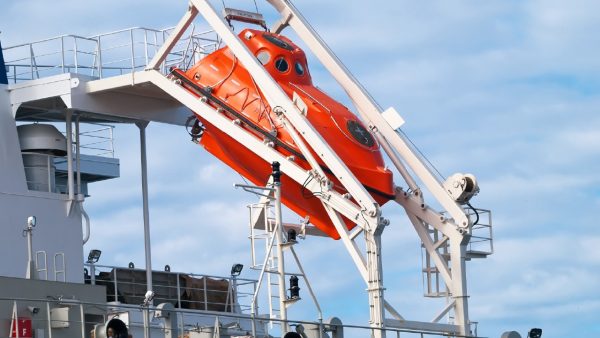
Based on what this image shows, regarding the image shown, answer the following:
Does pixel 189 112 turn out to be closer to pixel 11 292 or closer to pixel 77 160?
pixel 77 160

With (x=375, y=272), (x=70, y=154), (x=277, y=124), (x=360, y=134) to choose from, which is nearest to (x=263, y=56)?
(x=277, y=124)

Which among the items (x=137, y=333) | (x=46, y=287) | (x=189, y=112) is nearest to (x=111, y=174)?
(x=189, y=112)

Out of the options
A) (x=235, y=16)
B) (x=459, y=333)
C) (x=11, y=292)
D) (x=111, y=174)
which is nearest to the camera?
(x=11, y=292)

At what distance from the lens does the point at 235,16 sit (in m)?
43.9

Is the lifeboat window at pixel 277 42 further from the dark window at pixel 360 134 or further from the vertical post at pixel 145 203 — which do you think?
the vertical post at pixel 145 203

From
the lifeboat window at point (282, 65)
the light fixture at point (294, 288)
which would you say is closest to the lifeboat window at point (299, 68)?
the lifeboat window at point (282, 65)

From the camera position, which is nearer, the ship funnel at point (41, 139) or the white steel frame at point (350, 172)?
the white steel frame at point (350, 172)

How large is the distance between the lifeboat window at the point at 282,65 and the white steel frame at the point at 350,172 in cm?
115

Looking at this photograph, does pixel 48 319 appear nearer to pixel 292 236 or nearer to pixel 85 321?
pixel 85 321

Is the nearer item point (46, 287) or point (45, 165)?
point (46, 287)

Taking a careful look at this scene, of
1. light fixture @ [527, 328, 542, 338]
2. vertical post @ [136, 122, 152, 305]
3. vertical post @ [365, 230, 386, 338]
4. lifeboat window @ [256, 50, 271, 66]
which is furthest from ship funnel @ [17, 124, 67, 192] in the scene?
light fixture @ [527, 328, 542, 338]

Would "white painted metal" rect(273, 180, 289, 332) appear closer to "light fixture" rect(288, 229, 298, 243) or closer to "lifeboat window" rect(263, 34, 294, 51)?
"light fixture" rect(288, 229, 298, 243)

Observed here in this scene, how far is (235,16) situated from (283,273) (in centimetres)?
854

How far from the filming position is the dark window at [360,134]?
42.4m
